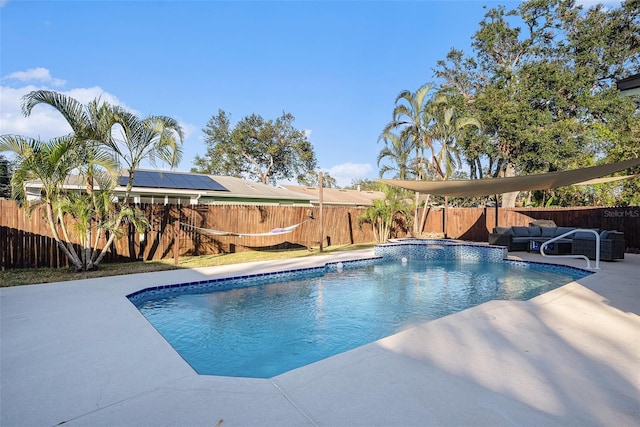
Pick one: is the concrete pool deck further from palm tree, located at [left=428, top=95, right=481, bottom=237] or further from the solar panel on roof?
palm tree, located at [left=428, top=95, right=481, bottom=237]

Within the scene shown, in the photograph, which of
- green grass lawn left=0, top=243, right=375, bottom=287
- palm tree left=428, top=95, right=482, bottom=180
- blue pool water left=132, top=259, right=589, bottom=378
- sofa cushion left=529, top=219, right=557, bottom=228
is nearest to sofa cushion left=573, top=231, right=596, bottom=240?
blue pool water left=132, top=259, right=589, bottom=378

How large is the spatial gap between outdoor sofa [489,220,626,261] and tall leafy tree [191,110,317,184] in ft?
64.1

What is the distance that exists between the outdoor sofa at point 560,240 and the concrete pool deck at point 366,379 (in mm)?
6323

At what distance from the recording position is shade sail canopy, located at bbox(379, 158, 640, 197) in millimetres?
6574

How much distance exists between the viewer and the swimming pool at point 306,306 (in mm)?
3814

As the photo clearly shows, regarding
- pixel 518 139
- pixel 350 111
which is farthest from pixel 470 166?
pixel 350 111

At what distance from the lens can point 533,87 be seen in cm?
1658

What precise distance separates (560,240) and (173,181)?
14.3 meters

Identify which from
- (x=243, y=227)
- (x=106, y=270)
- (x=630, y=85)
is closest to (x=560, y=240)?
(x=630, y=85)

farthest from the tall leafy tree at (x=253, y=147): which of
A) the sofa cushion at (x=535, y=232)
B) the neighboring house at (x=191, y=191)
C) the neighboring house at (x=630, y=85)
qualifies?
the neighboring house at (x=630, y=85)

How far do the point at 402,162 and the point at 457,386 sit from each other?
13684 millimetres

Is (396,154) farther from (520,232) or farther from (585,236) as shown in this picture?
(585,236)

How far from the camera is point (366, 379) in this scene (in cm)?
248

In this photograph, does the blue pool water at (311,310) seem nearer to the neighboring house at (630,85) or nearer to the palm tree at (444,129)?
the neighboring house at (630,85)
